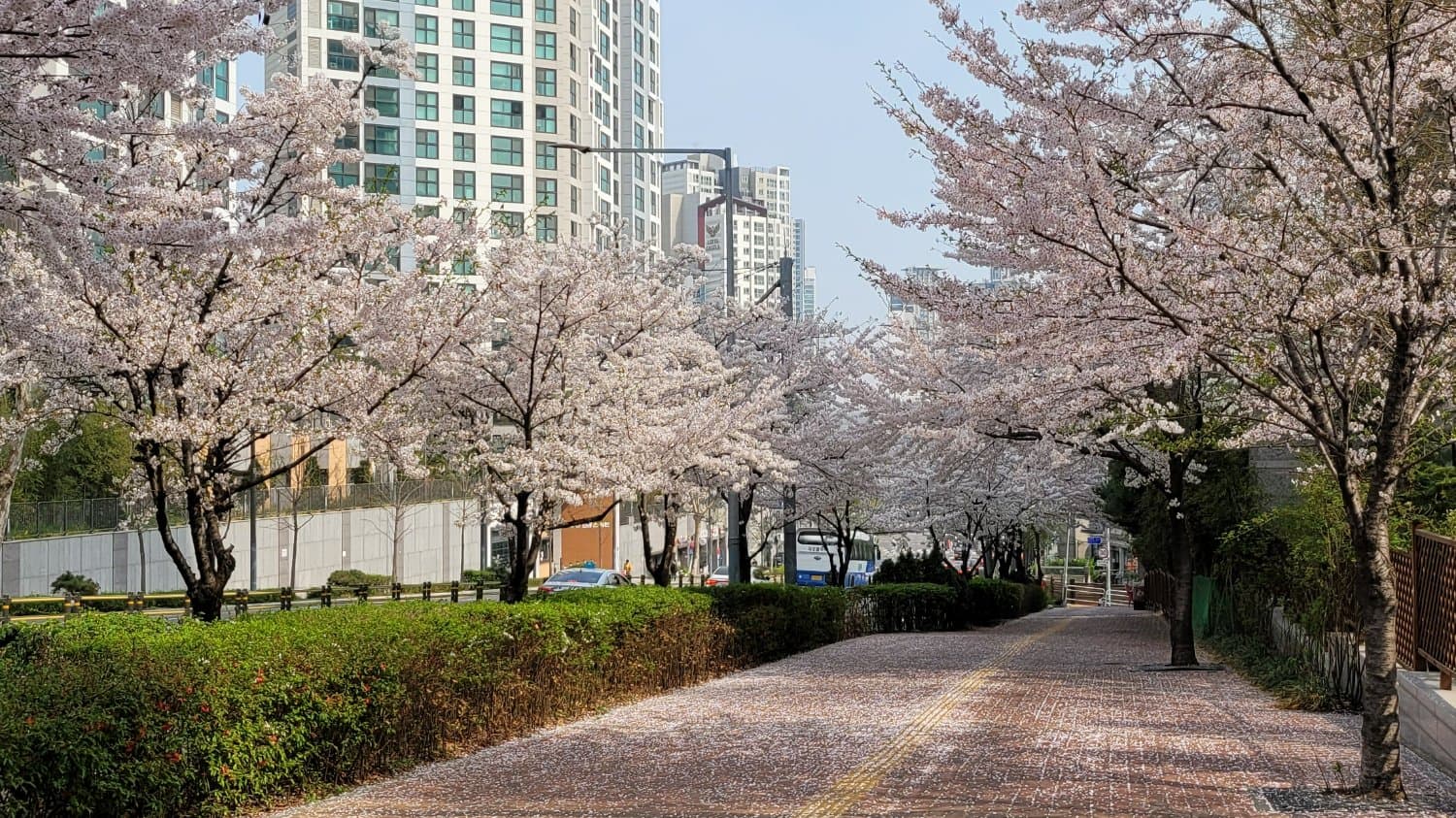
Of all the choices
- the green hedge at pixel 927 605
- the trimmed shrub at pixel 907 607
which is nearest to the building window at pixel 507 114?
the green hedge at pixel 927 605

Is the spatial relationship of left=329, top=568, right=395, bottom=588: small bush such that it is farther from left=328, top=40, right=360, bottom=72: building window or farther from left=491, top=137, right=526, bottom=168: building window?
left=491, top=137, right=526, bottom=168: building window

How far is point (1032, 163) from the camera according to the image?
423 inches

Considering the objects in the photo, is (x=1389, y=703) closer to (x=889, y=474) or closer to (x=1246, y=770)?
(x=1246, y=770)

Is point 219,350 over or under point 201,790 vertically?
over

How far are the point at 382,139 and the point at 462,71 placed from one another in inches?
259

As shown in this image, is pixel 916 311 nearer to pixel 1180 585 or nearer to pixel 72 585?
pixel 1180 585

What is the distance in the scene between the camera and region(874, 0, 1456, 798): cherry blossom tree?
895 centimetres

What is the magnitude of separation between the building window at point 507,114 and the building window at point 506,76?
2.85 feet

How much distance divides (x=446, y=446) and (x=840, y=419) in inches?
533

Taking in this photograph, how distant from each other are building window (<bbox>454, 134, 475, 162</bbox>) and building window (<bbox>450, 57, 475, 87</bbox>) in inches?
121

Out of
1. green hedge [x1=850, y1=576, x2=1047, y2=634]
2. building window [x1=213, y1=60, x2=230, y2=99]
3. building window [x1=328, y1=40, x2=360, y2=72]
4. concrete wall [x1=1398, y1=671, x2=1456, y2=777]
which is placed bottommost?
green hedge [x1=850, y1=576, x2=1047, y2=634]

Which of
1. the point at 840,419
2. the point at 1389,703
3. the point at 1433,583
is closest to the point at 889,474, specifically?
the point at 840,419

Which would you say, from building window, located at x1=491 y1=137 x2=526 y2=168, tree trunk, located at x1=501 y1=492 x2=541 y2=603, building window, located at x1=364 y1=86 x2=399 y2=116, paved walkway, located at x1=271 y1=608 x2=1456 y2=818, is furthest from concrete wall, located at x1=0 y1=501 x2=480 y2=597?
building window, located at x1=364 y1=86 x2=399 y2=116

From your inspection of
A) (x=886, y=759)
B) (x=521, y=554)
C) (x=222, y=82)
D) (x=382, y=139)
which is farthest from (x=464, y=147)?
(x=886, y=759)
